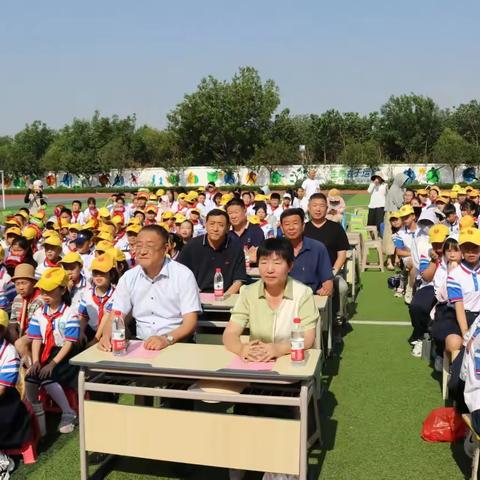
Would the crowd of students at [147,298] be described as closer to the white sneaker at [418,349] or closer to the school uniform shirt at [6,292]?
the school uniform shirt at [6,292]

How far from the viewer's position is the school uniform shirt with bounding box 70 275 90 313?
5.30 m

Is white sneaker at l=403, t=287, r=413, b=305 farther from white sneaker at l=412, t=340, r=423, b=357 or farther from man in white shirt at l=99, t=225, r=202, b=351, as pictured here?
man in white shirt at l=99, t=225, r=202, b=351

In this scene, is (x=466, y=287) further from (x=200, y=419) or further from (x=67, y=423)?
(x=67, y=423)

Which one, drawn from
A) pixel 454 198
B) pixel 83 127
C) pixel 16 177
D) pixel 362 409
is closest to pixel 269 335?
pixel 362 409

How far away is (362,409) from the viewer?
5078mm

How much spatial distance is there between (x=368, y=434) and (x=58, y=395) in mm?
2434

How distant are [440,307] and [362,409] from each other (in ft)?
3.82

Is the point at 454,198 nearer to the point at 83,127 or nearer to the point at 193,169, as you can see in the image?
the point at 193,169

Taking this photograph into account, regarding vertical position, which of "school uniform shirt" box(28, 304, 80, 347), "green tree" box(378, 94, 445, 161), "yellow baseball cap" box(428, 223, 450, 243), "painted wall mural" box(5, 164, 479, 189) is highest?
"green tree" box(378, 94, 445, 161)

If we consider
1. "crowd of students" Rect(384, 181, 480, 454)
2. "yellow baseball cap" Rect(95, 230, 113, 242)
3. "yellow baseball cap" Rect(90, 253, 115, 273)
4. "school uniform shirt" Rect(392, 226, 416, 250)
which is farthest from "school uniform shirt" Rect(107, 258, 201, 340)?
"school uniform shirt" Rect(392, 226, 416, 250)

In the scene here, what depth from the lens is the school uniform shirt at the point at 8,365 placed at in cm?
402

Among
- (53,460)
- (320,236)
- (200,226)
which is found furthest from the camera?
(200,226)

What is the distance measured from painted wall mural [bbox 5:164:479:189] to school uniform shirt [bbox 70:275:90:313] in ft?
129

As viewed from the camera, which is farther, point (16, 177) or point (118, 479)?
point (16, 177)
